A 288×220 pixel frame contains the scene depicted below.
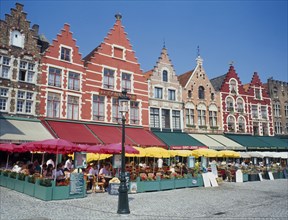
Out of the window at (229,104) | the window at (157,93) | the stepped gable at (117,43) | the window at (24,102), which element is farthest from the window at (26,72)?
the window at (229,104)

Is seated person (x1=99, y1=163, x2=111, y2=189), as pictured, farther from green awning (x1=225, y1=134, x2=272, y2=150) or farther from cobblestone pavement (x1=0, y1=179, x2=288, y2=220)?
green awning (x1=225, y1=134, x2=272, y2=150)

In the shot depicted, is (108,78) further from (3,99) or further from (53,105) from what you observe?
(3,99)

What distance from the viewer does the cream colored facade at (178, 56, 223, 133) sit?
3086 centimetres

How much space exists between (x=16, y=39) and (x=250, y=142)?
26197mm

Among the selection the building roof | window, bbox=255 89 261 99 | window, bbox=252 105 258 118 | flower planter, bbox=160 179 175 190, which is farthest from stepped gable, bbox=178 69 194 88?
flower planter, bbox=160 179 175 190

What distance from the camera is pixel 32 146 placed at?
1356 cm

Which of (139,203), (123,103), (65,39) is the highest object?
(65,39)

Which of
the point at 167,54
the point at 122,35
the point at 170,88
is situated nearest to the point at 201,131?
the point at 170,88

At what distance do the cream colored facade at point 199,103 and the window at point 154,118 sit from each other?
3.42 meters

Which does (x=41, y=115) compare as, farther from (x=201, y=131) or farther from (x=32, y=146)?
(x=201, y=131)

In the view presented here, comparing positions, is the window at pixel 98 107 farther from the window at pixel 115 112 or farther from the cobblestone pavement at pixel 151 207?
the cobblestone pavement at pixel 151 207

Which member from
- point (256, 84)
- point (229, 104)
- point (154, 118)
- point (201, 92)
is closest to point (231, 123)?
point (229, 104)

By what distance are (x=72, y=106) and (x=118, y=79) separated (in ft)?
17.7

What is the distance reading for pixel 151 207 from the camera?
11086 mm
